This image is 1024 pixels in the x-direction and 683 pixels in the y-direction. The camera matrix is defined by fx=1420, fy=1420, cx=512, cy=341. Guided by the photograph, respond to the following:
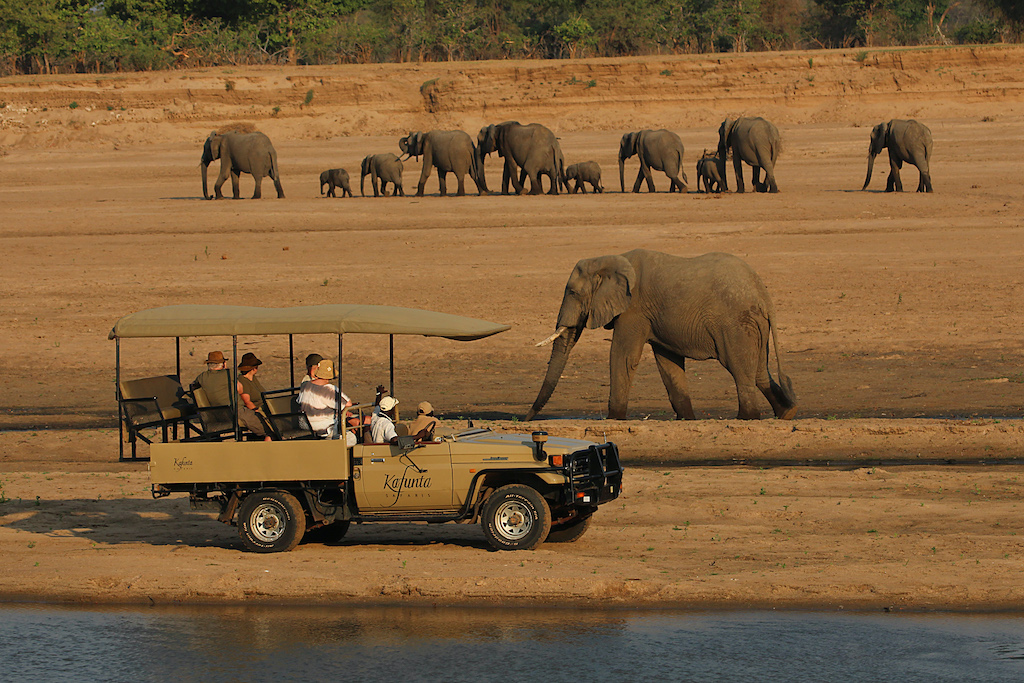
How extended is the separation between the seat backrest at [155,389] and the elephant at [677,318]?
623 cm

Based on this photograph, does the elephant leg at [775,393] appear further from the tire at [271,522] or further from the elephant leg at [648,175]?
the elephant leg at [648,175]

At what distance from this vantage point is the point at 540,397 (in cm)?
1806

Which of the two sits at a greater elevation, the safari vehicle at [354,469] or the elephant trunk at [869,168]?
the elephant trunk at [869,168]

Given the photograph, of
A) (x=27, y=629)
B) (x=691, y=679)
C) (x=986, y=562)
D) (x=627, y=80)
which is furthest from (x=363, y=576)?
(x=627, y=80)

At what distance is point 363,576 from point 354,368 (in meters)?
12.7

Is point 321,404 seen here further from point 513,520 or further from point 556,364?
point 556,364

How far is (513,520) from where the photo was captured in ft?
38.8

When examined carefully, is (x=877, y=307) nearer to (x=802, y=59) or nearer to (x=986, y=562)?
(x=986, y=562)

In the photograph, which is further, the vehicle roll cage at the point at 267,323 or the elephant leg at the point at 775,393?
the elephant leg at the point at 775,393

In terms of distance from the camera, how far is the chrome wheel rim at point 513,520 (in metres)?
11.8

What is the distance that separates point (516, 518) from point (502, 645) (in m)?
2.30

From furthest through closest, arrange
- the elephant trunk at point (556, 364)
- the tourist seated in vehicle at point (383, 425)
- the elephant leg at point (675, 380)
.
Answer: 1. the elephant leg at point (675, 380)
2. the elephant trunk at point (556, 364)
3. the tourist seated in vehicle at point (383, 425)

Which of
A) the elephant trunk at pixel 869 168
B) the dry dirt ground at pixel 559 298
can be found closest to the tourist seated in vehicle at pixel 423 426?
the dry dirt ground at pixel 559 298

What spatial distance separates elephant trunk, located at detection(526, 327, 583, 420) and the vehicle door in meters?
6.15
